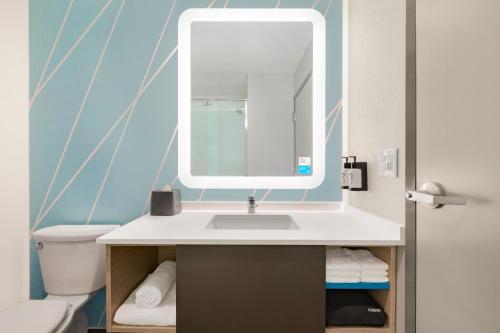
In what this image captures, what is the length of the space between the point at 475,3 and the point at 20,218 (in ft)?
7.62

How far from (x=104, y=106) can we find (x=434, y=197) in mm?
1766

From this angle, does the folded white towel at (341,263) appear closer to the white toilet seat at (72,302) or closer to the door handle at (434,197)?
the door handle at (434,197)

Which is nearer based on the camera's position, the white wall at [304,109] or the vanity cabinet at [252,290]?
the vanity cabinet at [252,290]

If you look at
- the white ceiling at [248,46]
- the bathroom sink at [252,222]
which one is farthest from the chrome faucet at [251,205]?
the white ceiling at [248,46]

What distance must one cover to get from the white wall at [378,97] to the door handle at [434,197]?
0.30 m

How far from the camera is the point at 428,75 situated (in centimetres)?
94

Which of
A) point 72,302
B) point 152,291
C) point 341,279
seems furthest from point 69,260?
point 341,279

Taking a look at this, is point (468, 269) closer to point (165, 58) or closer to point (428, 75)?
point (428, 75)

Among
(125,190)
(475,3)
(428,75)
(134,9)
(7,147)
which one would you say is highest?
(134,9)

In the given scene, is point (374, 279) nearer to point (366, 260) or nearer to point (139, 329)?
point (366, 260)

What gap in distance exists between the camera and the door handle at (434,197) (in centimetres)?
75

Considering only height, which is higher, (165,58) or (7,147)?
(165,58)

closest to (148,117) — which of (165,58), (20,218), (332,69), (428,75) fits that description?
(165,58)

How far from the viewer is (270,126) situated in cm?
184
